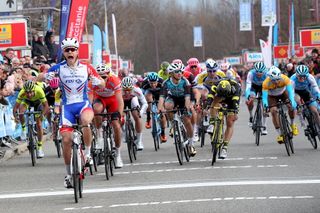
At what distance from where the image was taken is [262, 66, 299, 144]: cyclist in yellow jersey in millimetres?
18969

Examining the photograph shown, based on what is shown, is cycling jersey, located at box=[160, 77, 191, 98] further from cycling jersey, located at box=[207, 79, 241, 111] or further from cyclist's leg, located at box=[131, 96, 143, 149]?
cyclist's leg, located at box=[131, 96, 143, 149]

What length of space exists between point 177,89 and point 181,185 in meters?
4.51

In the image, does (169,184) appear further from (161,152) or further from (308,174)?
(161,152)

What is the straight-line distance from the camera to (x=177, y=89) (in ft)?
59.3

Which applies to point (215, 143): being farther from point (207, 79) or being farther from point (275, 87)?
point (207, 79)

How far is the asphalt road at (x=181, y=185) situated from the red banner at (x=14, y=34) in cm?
817

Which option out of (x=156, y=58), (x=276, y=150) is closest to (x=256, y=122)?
(x=276, y=150)

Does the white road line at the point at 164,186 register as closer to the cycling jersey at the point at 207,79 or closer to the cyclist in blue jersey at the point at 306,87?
the cyclist in blue jersey at the point at 306,87

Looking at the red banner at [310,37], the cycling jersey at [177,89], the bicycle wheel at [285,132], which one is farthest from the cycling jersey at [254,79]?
the red banner at [310,37]

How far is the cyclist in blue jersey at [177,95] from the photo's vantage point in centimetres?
1789

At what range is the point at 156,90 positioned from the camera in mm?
21547

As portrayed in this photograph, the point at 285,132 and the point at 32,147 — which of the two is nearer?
the point at 285,132

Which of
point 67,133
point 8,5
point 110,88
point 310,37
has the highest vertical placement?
point 8,5

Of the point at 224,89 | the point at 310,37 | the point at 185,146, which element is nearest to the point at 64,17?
the point at 185,146
